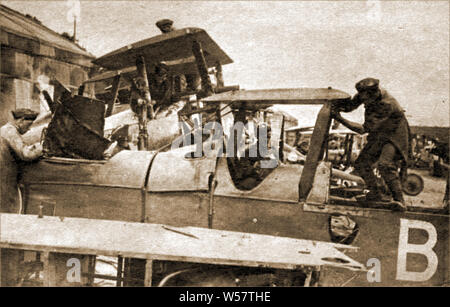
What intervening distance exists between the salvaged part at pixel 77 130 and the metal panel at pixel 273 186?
6.16 feet

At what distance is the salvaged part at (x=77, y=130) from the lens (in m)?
4.56

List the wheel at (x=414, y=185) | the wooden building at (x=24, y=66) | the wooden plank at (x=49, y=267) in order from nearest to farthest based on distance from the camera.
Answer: the wooden plank at (x=49, y=267) → the wooden building at (x=24, y=66) → the wheel at (x=414, y=185)

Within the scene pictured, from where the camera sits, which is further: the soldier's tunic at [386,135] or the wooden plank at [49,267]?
the soldier's tunic at [386,135]

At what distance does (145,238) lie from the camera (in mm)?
2887

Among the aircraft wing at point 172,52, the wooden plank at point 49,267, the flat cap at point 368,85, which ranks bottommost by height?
the wooden plank at point 49,267

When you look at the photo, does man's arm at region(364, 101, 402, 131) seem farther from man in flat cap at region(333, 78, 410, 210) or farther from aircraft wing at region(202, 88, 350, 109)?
aircraft wing at region(202, 88, 350, 109)

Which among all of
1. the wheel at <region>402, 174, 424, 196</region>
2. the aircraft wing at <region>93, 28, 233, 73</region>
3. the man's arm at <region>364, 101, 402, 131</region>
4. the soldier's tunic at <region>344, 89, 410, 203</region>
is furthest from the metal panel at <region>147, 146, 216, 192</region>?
the wheel at <region>402, 174, 424, 196</region>

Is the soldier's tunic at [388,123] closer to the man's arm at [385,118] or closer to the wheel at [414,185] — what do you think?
the man's arm at [385,118]

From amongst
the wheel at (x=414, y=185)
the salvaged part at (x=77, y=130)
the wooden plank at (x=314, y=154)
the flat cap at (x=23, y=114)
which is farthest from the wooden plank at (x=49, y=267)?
→ the wheel at (x=414, y=185)

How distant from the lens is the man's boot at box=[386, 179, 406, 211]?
3680 mm

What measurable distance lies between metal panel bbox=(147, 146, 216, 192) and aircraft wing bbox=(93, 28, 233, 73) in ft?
8.56

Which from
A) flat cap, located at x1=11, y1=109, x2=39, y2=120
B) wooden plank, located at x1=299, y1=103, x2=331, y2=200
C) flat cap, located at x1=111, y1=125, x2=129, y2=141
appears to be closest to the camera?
wooden plank, located at x1=299, y1=103, x2=331, y2=200

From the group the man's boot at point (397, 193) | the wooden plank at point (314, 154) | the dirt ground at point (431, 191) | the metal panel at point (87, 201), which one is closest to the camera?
the man's boot at point (397, 193)

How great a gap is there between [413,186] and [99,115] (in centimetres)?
1199
